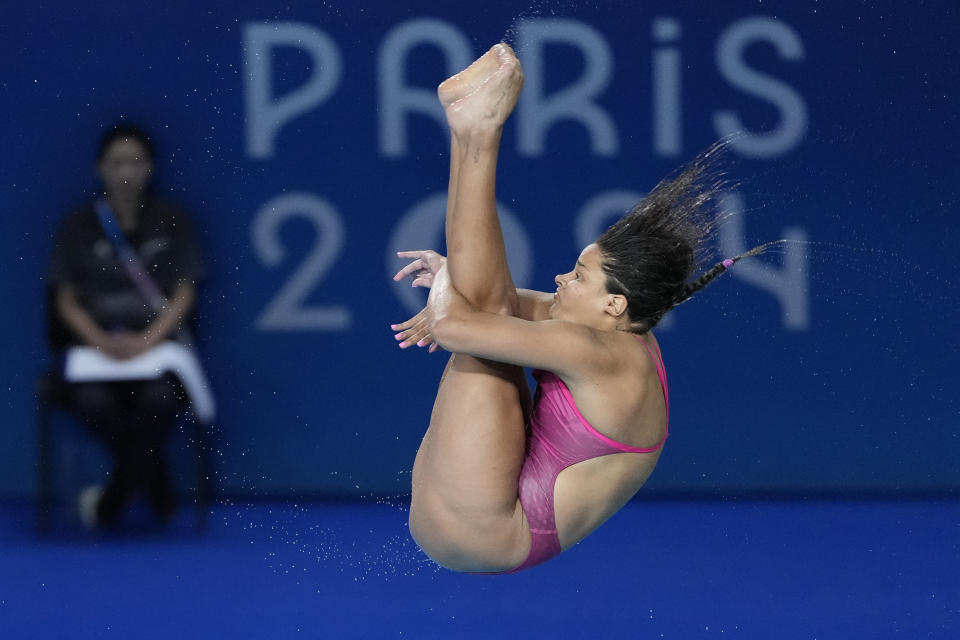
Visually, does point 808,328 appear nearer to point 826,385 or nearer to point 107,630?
point 826,385

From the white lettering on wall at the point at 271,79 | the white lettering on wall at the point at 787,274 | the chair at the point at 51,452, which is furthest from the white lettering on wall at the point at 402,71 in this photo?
the chair at the point at 51,452

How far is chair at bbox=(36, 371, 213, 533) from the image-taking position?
485 centimetres

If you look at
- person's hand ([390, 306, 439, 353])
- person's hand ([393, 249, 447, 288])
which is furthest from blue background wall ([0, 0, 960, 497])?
person's hand ([390, 306, 439, 353])

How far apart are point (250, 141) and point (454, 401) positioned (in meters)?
3.03

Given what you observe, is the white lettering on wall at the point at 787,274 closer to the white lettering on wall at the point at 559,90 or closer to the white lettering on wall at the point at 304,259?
the white lettering on wall at the point at 559,90

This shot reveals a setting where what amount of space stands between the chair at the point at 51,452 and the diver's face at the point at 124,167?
2.76ft

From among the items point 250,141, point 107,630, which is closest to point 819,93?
point 250,141

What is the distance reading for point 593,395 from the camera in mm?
2354

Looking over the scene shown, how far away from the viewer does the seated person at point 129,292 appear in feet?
16.2

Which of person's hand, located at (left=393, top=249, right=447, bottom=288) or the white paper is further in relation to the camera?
the white paper

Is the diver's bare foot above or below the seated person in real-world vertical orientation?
above

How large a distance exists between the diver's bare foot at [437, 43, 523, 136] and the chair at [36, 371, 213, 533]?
120 inches

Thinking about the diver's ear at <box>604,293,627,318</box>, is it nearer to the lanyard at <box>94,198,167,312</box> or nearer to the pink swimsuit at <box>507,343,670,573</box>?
the pink swimsuit at <box>507,343,670,573</box>

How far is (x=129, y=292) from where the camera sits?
506cm
